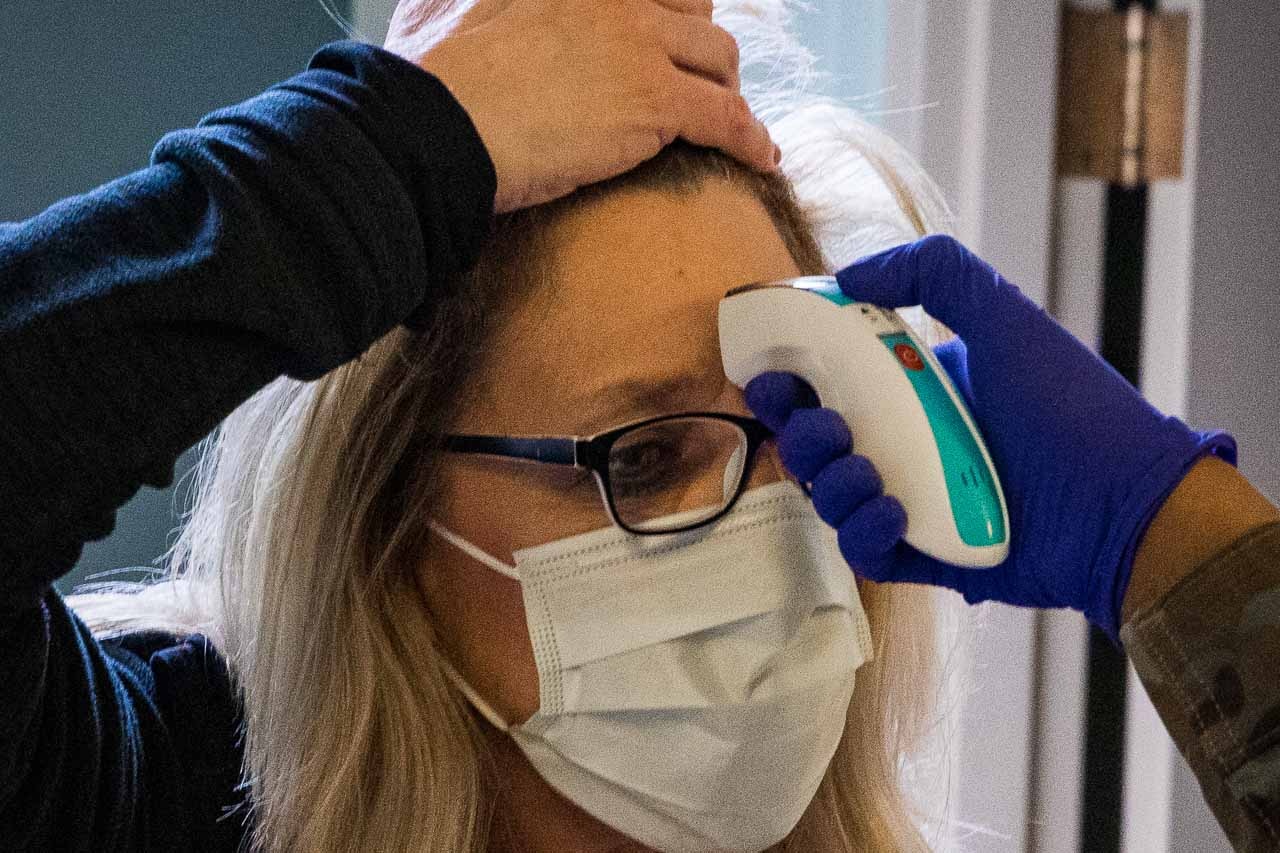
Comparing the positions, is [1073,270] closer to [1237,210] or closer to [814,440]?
[1237,210]

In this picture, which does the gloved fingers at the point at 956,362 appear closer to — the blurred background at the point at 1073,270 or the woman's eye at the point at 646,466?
the woman's eye at the point at 646,466

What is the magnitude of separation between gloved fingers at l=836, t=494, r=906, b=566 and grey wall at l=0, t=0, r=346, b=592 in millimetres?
852

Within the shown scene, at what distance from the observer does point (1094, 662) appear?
1923mm

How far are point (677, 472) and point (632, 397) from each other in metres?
0.07

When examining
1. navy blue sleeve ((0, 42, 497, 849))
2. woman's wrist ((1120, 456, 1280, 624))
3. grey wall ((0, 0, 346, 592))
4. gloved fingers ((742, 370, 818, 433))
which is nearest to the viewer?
navy blue sleeve ((0, 42, 497, 849))

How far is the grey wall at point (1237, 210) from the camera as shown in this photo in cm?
176

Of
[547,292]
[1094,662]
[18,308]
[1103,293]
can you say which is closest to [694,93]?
[547,292]

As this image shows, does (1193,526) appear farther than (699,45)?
No

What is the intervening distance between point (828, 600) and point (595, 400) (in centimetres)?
25

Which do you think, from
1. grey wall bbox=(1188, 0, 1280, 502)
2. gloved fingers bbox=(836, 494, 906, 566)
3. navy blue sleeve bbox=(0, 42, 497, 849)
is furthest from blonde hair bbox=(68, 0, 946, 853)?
grey wall bbox=(1188, 0, 1280, 502)

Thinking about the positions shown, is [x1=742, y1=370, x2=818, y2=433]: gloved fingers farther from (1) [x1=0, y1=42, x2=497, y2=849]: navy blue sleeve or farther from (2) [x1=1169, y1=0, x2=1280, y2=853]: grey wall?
(2) [x1=1169, y1=0, x2=1280, y2=853]: grey wall

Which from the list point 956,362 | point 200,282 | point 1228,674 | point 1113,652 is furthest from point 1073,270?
point 200,282

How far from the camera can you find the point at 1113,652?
1.92m

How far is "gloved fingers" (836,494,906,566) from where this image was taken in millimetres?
937
